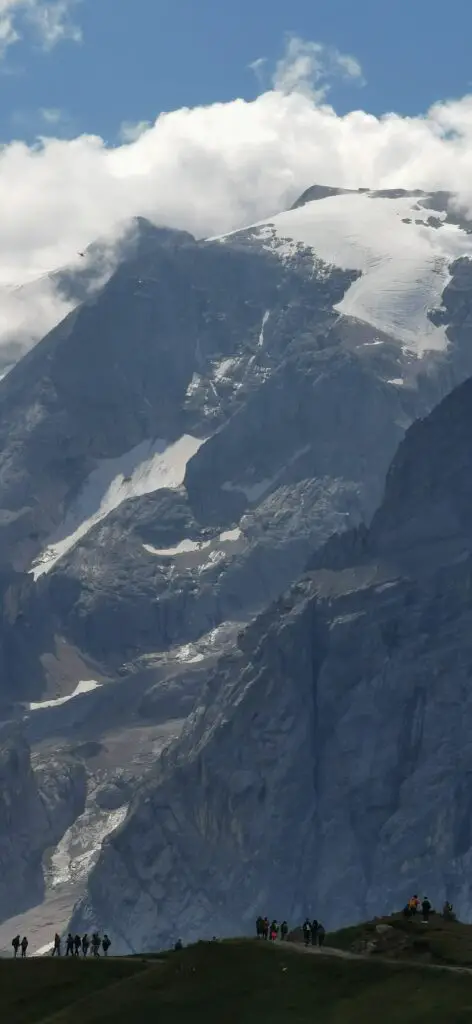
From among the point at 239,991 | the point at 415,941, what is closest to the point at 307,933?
the point at 415,941

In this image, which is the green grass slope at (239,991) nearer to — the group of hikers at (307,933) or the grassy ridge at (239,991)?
the grassy ridge at (239,991)

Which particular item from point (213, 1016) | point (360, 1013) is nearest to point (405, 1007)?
point (360, 1013)

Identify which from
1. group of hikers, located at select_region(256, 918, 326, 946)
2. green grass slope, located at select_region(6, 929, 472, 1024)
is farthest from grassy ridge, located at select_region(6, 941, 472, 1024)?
group of hikers, located at select_region(256, 918, 326, 946)

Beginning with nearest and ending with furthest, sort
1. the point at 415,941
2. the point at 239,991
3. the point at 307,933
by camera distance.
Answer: the point at 239,991
the point at 415,941
the point at 307,933

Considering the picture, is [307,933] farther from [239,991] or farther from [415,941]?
[239,991]

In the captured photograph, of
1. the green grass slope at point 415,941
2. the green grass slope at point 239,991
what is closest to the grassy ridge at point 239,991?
the green grass slope at point 239,991

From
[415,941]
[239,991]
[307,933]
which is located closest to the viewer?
[239,991]

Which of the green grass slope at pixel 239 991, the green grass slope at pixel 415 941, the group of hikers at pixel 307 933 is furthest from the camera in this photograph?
the group of hikers at pixel 307 933

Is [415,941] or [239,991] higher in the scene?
[415,941]
